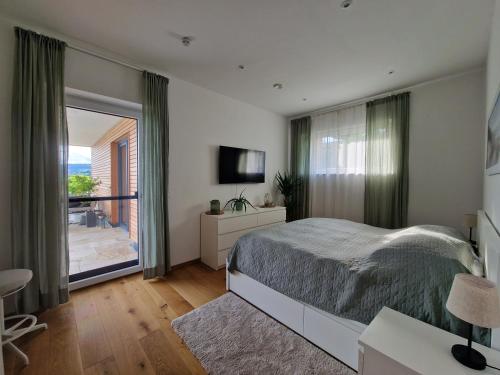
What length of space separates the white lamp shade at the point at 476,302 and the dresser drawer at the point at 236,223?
7.87ft

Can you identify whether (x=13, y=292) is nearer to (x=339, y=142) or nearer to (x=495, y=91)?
(x=495, y=91)

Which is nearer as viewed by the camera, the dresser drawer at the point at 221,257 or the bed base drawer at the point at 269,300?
the bed base drawer at the point at 269,300

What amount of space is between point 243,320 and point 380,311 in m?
1.14

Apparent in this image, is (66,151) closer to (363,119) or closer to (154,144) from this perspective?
(154,144)

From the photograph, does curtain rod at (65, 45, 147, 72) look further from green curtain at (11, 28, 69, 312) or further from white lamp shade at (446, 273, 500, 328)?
white lamp shade at (446, 273, 500, 328)

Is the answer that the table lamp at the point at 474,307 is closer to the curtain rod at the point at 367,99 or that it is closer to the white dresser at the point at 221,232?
the white dresser at the point at 221,232

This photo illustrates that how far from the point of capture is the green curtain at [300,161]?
4262 millimetres

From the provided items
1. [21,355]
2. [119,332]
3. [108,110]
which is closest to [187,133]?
[108,110]

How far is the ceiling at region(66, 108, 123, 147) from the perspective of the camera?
234cm

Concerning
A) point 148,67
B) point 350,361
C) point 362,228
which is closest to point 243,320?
point 350,361

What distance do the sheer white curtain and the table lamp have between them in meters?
2.89

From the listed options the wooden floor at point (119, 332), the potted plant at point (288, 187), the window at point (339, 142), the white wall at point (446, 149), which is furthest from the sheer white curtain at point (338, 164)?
the wooden floor at point (119, 332)

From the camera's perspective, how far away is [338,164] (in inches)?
151

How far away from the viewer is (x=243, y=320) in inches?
73.2
